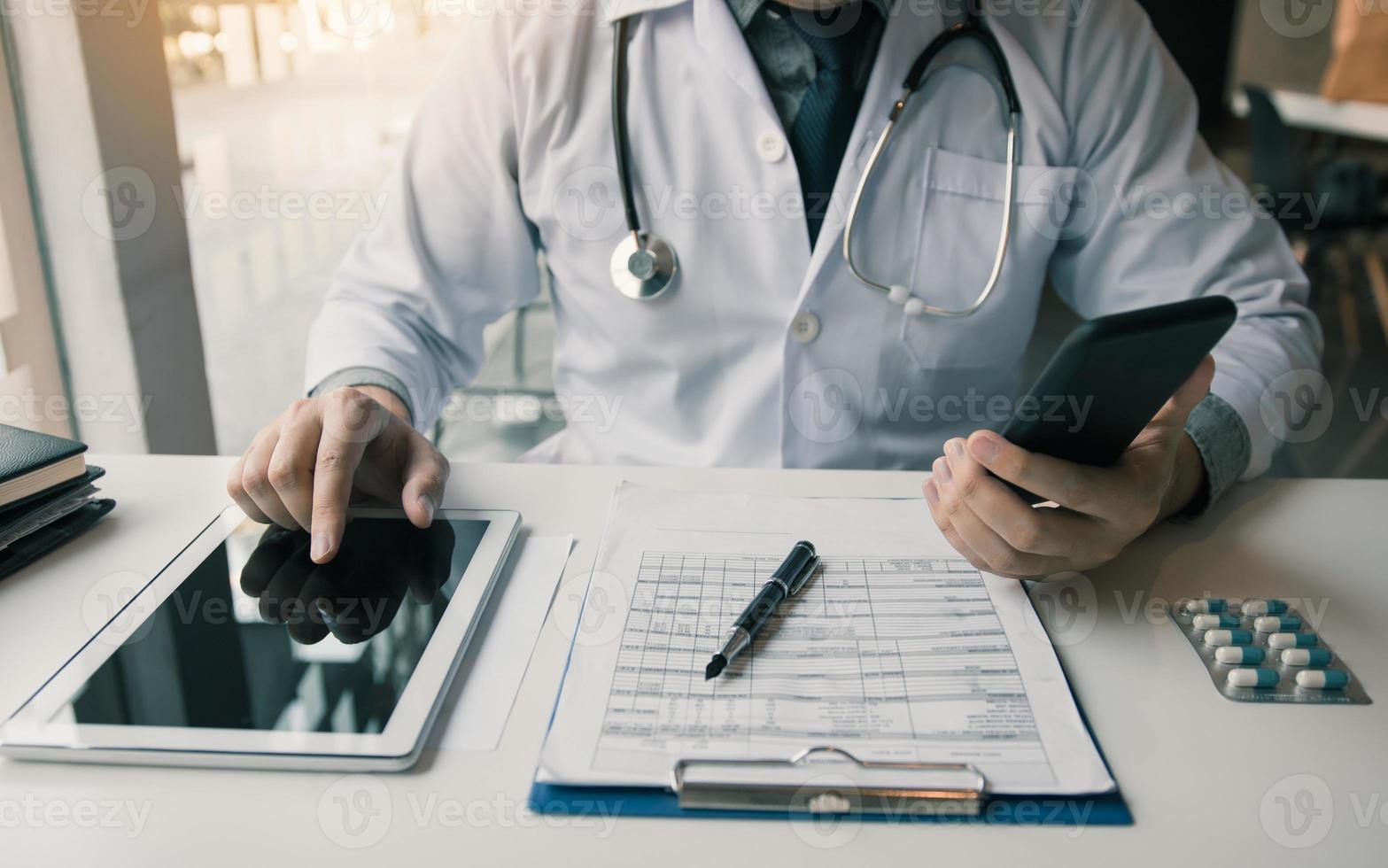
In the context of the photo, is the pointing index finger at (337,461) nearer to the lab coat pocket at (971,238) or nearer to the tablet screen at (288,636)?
the tablet screen at (288,636)

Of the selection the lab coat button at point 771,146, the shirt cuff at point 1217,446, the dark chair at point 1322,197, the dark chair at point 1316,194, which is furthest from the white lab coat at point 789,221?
the dark chair at point 1316,194

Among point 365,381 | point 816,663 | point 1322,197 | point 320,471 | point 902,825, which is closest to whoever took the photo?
point 902,825

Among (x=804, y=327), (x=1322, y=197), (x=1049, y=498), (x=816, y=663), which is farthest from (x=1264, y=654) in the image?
(x=1322, y=197)

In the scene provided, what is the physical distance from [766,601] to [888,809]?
6.6 inches

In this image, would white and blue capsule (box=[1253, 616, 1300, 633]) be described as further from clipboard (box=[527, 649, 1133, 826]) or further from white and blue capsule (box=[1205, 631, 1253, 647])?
clipboard (box=[527, 649, 1133, 826])

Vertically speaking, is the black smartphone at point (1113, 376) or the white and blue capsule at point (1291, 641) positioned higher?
the black smartphone at point (1113, 376)

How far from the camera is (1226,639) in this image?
23.5 inches

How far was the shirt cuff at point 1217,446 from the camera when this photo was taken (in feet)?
2.53

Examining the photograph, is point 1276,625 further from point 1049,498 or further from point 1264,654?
point 1049,498

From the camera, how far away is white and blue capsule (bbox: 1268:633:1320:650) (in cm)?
60

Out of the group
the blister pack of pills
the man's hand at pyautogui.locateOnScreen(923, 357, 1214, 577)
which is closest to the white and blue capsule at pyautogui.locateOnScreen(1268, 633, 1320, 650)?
the blister pack of pills

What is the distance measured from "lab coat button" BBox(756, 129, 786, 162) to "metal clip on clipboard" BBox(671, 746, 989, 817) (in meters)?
0.65

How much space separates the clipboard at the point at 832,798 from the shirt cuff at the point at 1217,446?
365 mm

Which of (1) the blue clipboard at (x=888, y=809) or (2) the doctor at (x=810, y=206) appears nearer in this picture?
(1) the blue clipboard at (x=888, y=809)
